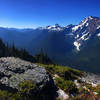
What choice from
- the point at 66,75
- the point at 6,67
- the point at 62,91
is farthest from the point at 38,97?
the point at 66,75

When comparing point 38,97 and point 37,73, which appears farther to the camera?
point 37,73

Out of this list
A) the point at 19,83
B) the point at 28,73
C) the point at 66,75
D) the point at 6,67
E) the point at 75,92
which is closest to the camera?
the point at 19,83

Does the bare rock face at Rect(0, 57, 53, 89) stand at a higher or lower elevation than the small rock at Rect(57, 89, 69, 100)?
higher

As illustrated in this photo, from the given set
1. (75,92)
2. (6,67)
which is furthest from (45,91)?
(6,67)

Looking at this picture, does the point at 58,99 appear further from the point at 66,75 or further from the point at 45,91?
the point at 66,75

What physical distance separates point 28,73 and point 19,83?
80.9 inches

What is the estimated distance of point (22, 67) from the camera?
14273 millimetres

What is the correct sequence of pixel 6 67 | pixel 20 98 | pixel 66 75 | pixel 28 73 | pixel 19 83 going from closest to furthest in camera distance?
1. pixel 20 98
2. pixel 19 83
3. pixel 28 73
4. pixel 6 67
5. pixel 66 75

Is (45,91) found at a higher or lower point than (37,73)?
lower

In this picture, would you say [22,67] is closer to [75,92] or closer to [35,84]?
[35,84]

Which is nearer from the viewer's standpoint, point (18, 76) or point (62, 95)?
point (62, 95)

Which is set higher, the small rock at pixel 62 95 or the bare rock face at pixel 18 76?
the bare rock face at pixel 18 76

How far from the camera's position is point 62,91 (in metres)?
12.4

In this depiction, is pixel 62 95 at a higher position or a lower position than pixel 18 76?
lower
